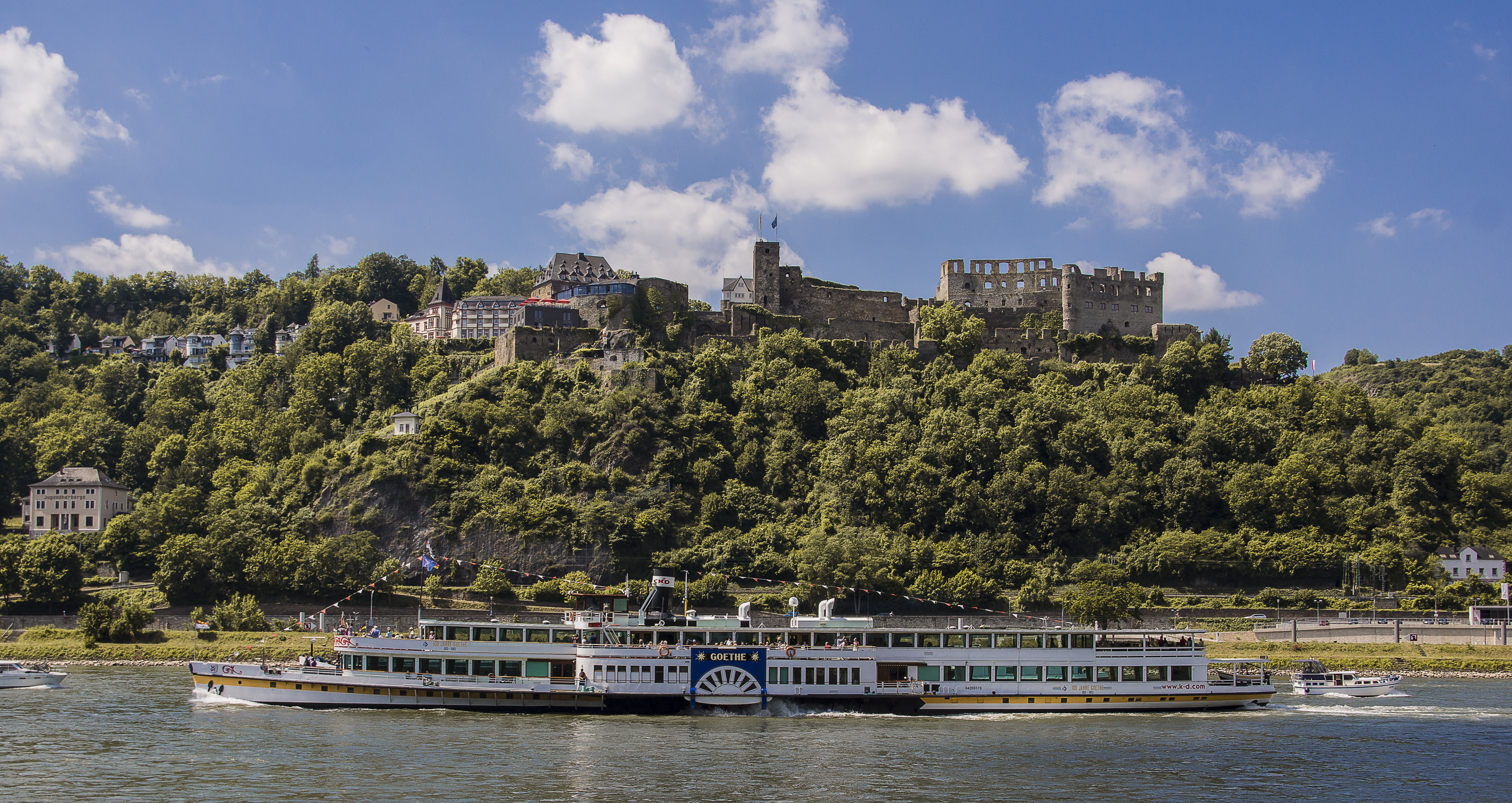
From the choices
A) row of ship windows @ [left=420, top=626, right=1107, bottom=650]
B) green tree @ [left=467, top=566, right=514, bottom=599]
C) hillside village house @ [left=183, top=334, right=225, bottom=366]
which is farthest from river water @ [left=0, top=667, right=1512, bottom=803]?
hillside village house @ [left=183, top=334, right=225, bottom=366]

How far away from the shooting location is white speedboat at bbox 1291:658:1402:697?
51.4 metres

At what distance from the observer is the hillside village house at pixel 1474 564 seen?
238ft

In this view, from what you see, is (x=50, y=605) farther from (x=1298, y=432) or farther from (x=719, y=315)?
(x=1298, y=432)

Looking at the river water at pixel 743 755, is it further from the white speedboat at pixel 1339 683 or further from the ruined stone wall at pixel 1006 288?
the ruined stone wall at pixel 1006 288

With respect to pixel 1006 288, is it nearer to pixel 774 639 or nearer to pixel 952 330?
pixel 952 330

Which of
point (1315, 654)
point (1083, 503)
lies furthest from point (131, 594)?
point (1315, 654)

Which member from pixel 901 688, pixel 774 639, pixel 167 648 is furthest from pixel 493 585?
pixel 901 688

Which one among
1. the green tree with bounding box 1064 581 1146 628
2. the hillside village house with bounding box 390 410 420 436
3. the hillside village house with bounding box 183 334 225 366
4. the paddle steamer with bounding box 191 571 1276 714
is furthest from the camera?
the hillside village house with bounding box 183 334 225 366

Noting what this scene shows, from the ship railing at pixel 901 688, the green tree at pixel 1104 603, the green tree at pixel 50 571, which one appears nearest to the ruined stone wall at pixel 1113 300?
the green tree at pixel 1104 603

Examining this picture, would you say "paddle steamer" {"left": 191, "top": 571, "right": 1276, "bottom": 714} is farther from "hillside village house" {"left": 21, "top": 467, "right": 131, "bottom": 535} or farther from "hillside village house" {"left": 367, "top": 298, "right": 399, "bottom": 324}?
"hillside village house" {"left": 367, "top": 298, "right": 399, "bottom": 324}

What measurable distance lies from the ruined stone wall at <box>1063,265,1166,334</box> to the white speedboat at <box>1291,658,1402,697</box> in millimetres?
49483

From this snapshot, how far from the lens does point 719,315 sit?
333ft

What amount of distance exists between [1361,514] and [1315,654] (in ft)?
50.7

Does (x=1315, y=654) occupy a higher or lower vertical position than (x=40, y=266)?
lower
